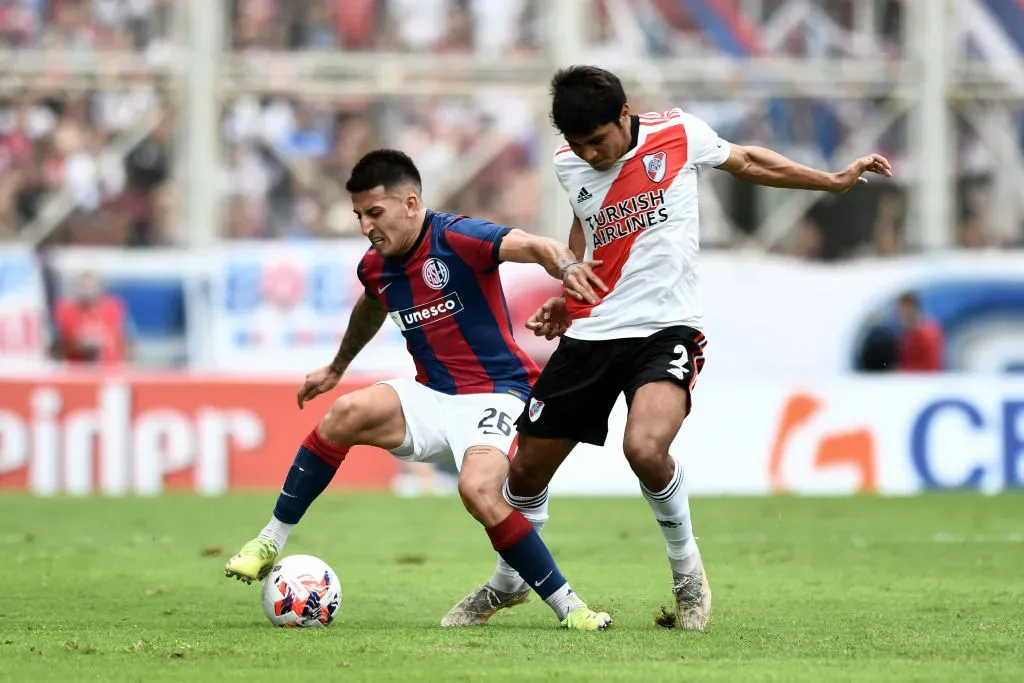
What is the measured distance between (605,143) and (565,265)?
0.54 meters

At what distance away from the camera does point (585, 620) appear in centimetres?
673

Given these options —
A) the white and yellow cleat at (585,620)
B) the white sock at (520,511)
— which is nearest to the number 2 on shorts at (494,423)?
the white sock at (520,511)

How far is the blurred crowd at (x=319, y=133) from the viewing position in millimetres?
19297

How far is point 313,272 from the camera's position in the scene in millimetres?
18547

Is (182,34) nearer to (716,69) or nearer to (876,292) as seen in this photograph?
(716,69)

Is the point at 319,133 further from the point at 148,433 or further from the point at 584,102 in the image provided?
the point at 584,102

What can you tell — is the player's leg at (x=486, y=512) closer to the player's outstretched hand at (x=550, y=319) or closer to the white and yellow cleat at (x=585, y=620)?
the white and yellow cleat at (x=585, y=620)

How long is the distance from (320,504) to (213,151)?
6.02m

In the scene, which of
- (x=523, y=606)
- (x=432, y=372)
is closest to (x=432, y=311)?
(x=432, y=372)

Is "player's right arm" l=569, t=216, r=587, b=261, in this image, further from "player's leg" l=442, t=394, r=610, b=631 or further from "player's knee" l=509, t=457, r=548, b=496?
"player's knee" l=509, t=457, r=548, b=496

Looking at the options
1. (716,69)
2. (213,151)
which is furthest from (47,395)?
(716,69)

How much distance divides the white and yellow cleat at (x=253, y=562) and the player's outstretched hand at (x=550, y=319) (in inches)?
58.9

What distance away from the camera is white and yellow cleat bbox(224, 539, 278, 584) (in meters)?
7.01

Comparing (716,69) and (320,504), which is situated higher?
(716,69)
